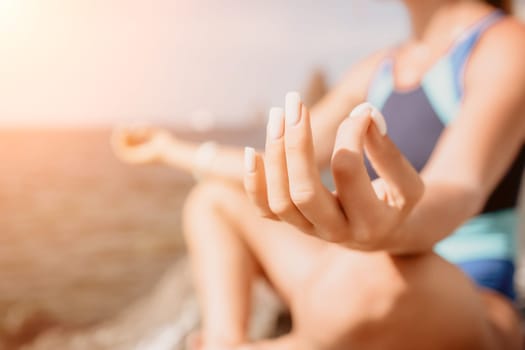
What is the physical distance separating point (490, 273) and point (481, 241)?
3 cm

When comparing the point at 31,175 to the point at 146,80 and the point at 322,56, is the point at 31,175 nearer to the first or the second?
the point at 146,80

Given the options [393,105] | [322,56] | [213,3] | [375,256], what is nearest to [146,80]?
[213,3]

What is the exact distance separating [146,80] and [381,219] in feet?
2.54

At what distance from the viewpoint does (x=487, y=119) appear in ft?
1.43

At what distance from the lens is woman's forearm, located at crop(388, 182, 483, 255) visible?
33cm

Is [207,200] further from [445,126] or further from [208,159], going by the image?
[445,126]

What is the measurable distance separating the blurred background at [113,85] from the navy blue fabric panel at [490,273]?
0.38 metres

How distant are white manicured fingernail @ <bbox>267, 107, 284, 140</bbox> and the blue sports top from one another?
0.27 metres

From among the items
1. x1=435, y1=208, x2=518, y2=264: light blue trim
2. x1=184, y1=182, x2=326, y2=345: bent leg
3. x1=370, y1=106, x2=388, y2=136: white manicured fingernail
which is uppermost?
x1=370, y1=106, x2=388, y2=136: white manicured fingernail

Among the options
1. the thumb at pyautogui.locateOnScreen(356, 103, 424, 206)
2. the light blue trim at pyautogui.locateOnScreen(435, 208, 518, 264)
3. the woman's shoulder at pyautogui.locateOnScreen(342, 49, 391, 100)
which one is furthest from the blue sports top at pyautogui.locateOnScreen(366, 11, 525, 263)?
the thumb at pyautogui.locateOnScreen(356, 103, 424, 206)

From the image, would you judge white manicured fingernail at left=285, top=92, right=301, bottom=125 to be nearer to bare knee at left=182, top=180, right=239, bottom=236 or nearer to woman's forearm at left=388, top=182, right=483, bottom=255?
woman's forearm at left=388, top=182, right=483, bottom=255

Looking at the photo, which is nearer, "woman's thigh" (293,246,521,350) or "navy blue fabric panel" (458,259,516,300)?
"woman's thigh" (293,246,521,350)

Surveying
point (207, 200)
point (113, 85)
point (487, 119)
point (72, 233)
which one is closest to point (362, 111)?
point (487, 119)

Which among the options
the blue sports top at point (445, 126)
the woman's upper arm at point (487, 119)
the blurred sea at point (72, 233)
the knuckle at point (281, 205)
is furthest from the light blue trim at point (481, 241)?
the blurred sea at point (72, 233)
